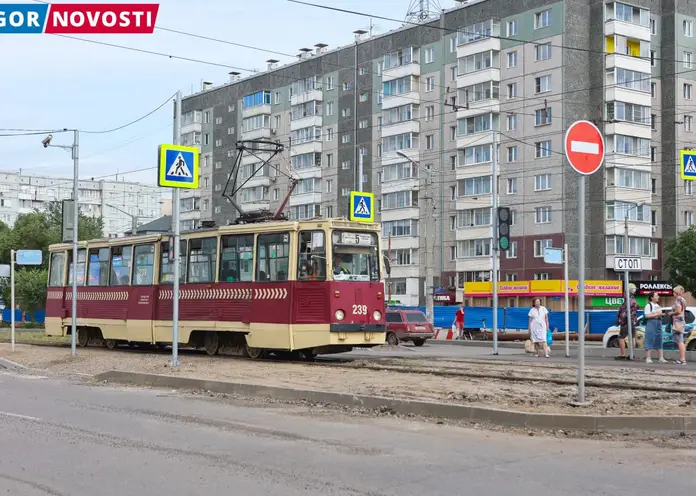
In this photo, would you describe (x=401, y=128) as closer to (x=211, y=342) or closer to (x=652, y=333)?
(x=211, y=342)

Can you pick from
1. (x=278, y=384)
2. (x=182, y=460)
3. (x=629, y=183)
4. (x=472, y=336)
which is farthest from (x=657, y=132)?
(x=182, y=460)

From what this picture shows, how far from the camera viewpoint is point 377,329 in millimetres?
21891

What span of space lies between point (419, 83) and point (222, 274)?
56.4 metres

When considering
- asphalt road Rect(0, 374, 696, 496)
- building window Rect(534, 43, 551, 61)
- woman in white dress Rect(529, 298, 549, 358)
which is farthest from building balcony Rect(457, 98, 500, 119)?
asphalt road Rect(0, 374, 696, 496)

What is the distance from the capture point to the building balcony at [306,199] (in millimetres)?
85812

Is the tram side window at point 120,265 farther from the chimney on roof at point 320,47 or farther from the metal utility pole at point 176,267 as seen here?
the chimney on roof at point 320,47

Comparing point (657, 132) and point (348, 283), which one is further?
point (657, 132)

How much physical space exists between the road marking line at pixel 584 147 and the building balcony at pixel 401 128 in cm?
6549

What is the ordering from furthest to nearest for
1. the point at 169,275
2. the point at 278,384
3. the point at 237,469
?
the point at 169,275 → the point at 278,384 → the point at 237,469

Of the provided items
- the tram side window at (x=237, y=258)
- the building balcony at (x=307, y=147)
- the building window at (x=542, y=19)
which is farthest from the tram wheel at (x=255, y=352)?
the building balcony at (x=307, y=147)

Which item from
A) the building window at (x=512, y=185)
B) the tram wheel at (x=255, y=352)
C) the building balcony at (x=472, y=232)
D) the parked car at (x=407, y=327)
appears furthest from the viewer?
the building balcony at (x=472, y=232)

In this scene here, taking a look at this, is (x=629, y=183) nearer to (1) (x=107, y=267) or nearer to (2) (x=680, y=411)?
(1) (x=107, y=267)

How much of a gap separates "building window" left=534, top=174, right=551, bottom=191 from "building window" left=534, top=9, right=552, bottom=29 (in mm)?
10931

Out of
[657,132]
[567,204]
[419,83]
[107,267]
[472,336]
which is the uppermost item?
[419,83]
